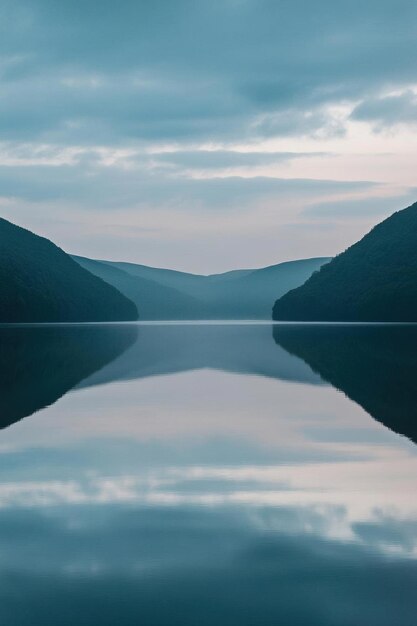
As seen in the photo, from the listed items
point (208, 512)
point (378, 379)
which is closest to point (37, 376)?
point (378, 379)

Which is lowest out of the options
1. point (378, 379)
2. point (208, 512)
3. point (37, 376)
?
point (208, 512)

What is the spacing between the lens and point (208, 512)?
34.3ft

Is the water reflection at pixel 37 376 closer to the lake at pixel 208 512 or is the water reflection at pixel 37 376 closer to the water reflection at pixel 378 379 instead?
the lake at pixel 208 512

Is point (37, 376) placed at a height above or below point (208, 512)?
above

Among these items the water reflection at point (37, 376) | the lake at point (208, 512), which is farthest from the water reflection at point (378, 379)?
the water reflection at point (37, 376)

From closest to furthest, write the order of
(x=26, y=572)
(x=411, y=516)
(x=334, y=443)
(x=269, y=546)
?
(x=26, y=572)
(x=269, y=546)
(x=411, y=516)
(x=334, y=443)

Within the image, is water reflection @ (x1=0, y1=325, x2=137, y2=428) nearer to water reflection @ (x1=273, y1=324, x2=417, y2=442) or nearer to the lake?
the lake

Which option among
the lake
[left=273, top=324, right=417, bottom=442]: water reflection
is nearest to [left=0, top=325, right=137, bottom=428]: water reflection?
the lake

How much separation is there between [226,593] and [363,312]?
193m

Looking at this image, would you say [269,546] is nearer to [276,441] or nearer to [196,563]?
[196,563]

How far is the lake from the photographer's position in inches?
281

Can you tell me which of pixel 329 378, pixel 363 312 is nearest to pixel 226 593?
pixel 329 378

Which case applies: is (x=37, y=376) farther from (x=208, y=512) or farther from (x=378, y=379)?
(x=208, y=512)

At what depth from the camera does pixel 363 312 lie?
197m
